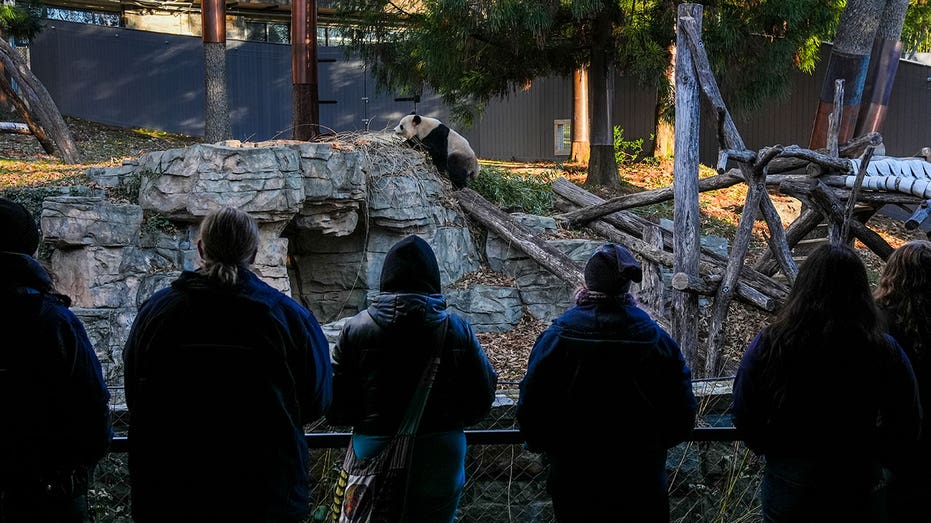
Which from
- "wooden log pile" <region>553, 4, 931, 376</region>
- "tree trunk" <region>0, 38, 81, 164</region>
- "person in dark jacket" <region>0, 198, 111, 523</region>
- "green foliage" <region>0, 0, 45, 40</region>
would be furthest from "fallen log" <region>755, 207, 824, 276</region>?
"green foliage" <region>0, 0, 45, 40</region>

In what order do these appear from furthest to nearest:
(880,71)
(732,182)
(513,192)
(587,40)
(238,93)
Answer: (238,93), (587,40), (880,71), (513,192), (732,182)

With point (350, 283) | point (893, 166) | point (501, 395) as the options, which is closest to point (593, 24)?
point (350, 283)

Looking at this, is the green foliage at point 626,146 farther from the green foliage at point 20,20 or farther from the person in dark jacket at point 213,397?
the person in dark jacket at point 213,397

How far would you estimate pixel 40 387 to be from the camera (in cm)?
269

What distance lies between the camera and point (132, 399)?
271cm

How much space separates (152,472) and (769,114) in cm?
1742

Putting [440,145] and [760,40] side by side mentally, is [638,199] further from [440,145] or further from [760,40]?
[760,40]

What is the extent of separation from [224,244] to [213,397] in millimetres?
443

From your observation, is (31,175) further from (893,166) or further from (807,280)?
(807,280)

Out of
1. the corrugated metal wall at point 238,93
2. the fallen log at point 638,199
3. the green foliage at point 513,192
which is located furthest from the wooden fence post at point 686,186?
the corrugated metal wall at point 238,93

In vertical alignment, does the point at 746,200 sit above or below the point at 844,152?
below

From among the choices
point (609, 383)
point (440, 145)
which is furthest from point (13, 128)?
point (609, 383)

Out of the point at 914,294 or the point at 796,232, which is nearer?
the point at 914,294

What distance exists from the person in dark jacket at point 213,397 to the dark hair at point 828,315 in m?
1.50
